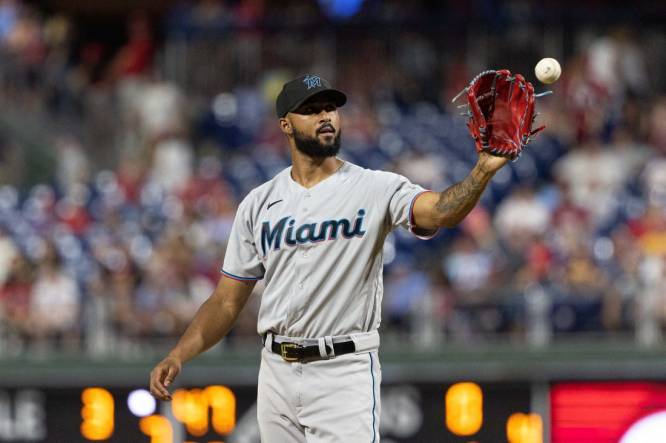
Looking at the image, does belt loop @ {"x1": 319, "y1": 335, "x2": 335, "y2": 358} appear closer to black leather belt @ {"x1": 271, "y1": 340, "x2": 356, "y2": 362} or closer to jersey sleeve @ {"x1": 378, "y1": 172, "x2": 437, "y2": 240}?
black leather belt @ {"x1": 271, "y1": 340, "x2": 356, "y2": 362}

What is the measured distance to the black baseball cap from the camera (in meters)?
4.14

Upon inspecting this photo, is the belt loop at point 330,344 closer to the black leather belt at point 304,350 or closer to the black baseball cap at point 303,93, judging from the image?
the black leather belt at point 304,350

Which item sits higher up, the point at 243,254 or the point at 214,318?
the point at 243,254

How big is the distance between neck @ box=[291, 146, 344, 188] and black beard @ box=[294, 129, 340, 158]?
0.17ft

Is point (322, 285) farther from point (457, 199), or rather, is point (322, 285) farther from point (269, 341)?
point (457, 199)

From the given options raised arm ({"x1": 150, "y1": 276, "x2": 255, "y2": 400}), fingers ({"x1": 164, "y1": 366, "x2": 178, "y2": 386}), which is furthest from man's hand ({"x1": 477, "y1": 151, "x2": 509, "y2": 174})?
fingers ({"x1": 164, "y1": 366, "x2": 178, "y2": 386})

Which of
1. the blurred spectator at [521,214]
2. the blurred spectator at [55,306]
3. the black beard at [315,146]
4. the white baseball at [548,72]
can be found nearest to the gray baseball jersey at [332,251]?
A: the black beard at [315,146]

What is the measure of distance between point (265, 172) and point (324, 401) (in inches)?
274

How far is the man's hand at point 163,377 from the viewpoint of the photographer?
166 inches

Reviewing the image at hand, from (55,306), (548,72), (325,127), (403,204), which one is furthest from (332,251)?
(55,306)

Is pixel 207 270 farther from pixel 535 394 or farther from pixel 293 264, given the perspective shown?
pixel 293 264

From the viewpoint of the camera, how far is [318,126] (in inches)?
165

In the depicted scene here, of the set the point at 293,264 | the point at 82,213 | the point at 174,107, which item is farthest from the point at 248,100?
the point at 293,264

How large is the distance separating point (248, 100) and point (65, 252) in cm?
341
